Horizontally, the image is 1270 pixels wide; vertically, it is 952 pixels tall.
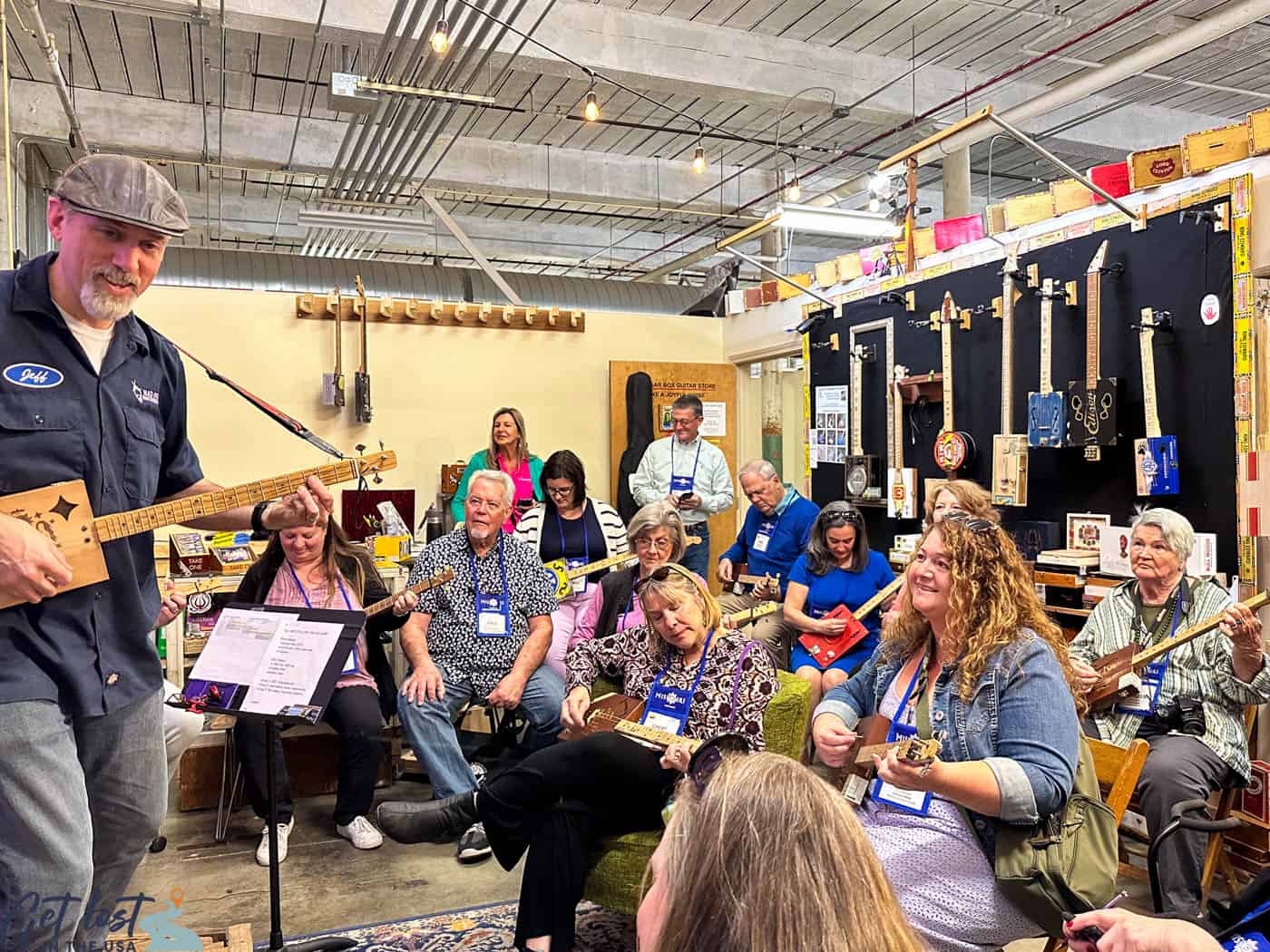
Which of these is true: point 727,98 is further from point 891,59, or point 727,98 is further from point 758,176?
point 758,176

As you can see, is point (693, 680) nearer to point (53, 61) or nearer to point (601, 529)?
point (601, 529)

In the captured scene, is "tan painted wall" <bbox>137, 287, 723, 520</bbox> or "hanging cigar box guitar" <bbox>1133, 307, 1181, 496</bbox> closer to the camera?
"hanging cigar box guitar" <bbox>1133, 307, 1181, 496</bbox>

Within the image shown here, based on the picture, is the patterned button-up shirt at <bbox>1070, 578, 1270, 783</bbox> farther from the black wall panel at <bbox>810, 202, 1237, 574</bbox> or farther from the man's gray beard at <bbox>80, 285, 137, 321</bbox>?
the man's gray beard at <bbox>80, 285, 137, 321</bbox>

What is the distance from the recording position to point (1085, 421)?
4.41m

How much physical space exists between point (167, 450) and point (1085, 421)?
375 cm

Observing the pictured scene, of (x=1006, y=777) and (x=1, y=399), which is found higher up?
(x=1, y=399)

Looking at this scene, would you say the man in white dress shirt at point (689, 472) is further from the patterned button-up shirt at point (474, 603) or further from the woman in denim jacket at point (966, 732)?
the woman in denim jacket at point (966, 732)

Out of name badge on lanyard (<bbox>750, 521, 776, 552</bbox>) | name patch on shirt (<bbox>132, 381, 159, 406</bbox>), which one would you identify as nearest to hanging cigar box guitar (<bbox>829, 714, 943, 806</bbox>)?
name patch on shirt (<bbox>132, 381, 159, 406</bbox>)

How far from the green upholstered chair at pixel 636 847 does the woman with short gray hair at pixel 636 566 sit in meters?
1.12

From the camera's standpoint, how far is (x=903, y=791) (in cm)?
218

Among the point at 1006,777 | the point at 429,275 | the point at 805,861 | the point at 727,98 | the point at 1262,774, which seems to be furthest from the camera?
the point at 429,275

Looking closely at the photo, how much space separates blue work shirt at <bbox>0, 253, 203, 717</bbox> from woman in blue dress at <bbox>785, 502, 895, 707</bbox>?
9.64 ft

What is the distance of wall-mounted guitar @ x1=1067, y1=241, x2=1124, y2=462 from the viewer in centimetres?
431

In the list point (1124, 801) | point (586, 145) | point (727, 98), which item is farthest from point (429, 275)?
point (1124, 801)
